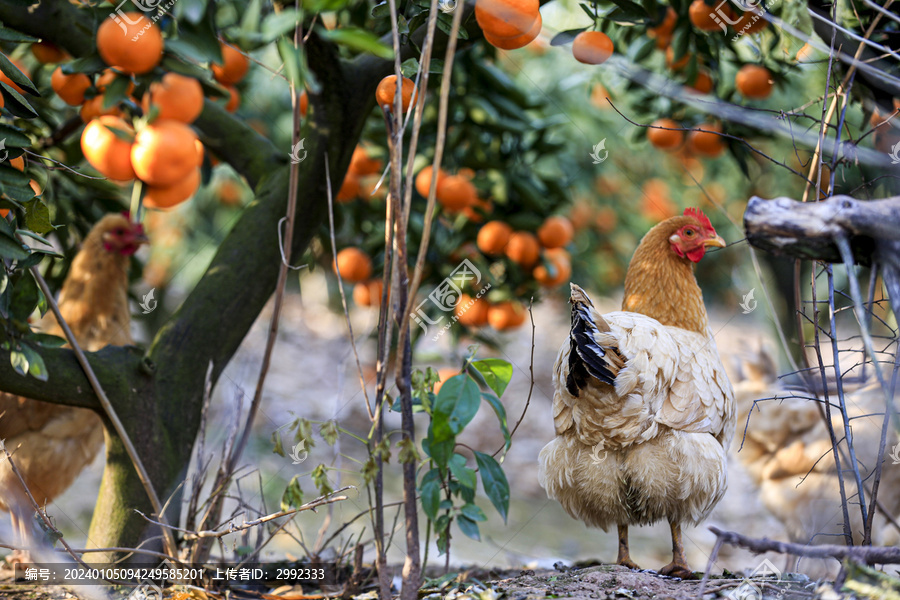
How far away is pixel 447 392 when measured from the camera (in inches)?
54.7

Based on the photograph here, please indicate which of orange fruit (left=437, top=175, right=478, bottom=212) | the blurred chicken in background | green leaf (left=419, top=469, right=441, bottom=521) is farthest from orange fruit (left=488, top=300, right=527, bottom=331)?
green leaf (left=419, top=469, right=441, bottom=521)

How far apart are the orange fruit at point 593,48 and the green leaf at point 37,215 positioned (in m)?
1.44

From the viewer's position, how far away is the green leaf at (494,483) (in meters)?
1.53

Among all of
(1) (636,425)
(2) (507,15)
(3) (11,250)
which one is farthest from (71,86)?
(1) (636,425)

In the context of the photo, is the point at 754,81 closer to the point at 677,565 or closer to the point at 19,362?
the point at 677,565

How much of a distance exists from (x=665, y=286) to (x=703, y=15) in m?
0.85

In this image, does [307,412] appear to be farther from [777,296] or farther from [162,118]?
[162,118]

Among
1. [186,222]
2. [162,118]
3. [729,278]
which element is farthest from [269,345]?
[729,278]

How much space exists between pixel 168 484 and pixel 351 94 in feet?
4.37

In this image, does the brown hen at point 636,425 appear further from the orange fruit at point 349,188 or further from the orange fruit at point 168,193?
the orange fruit at point 349,188

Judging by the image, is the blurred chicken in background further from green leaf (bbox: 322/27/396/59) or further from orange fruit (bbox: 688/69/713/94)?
green leaf (bbox: 322/27/396/59)

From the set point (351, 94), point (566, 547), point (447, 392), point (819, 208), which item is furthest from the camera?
point (566, 547)

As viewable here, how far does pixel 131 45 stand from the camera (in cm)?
100

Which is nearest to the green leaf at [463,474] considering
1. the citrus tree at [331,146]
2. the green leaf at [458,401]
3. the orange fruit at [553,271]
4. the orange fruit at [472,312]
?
the citrus tree at [331,146]
